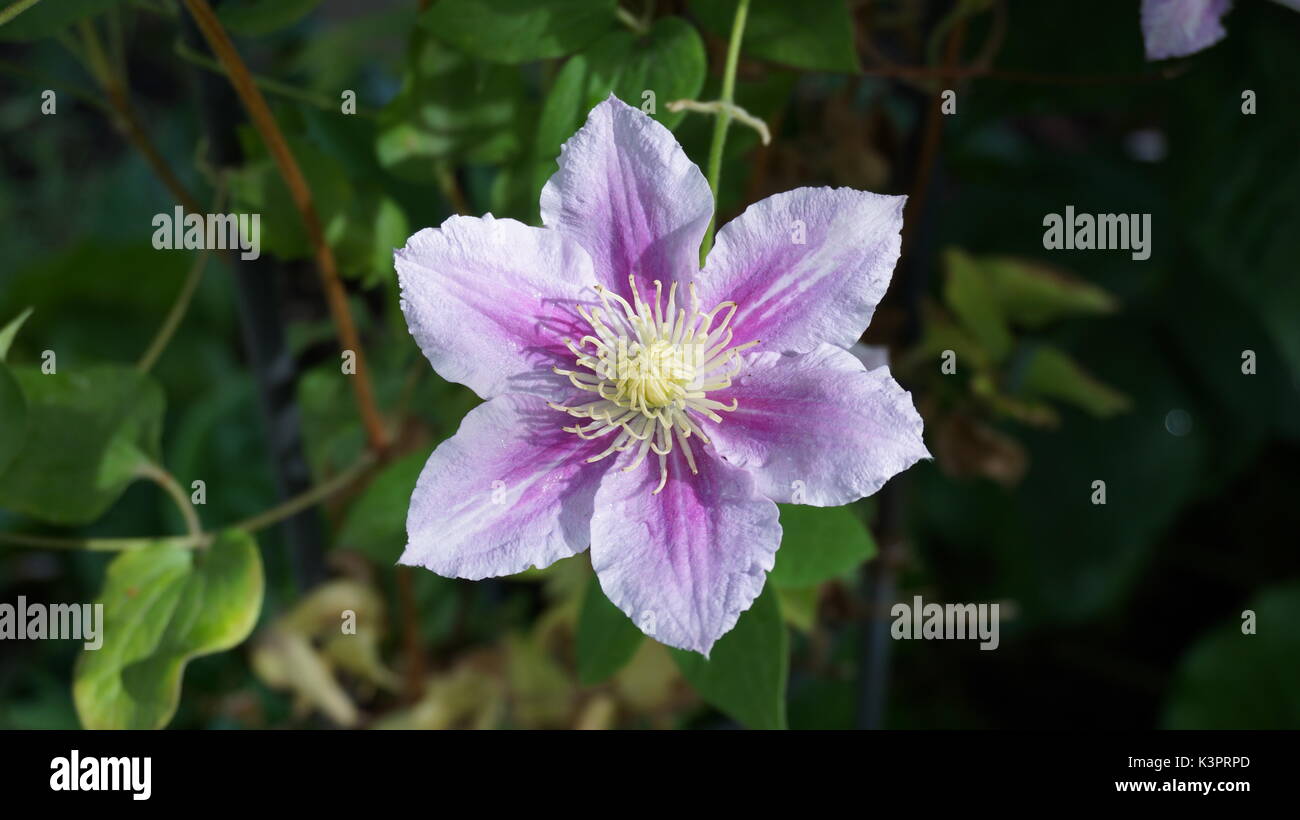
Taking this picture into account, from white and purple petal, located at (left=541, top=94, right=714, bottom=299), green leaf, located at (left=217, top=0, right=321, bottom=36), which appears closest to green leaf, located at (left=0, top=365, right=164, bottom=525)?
green leaf, located at (left=217, top=0, right=321, bottom=36)

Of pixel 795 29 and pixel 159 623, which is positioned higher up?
pixel 795 29

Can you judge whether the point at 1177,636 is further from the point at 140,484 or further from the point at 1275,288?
the point at 140,484

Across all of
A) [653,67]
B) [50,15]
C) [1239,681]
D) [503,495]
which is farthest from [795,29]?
[1239,681]

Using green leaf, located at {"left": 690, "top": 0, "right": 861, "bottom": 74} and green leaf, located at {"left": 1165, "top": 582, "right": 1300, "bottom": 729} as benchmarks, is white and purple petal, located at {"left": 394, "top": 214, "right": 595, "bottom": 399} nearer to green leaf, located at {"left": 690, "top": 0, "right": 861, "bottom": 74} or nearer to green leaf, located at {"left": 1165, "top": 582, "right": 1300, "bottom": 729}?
green leaf, located at {"left": 690, "top": 0, "right": 861, "bottom": 74}

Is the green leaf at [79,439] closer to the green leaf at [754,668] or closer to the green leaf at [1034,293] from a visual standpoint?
the green leaf at [754,668]

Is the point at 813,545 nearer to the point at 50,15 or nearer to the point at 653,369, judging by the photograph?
the point at 653,369

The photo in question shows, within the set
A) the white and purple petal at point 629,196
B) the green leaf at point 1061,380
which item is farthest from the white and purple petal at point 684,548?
the green leaf at point 1061,380
